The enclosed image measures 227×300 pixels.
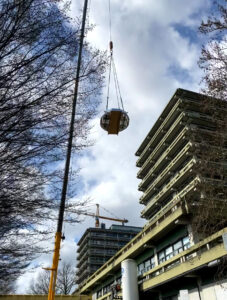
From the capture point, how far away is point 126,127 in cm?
1080

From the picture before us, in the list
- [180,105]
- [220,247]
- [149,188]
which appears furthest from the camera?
[149,188]

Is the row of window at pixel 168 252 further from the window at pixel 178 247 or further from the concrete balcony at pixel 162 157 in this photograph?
the concrete balcony at pixel 162 157

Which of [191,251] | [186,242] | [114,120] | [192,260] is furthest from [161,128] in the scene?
[114,120]

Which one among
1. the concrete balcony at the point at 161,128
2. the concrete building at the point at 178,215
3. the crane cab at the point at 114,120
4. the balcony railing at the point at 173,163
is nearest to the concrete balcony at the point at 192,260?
the concrete building at the point at 178,215

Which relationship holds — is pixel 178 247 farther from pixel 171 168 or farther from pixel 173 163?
pixel 171 168

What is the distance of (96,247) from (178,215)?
7585cm

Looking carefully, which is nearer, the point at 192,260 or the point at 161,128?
the point at 192,260

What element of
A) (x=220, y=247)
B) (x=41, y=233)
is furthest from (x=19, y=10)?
(x=220, y=247)

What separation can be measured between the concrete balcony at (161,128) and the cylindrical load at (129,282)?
23.8 metres

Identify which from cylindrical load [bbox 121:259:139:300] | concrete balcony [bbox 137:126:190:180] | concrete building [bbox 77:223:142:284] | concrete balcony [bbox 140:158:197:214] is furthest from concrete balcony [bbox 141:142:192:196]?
concrete building [bbox 77:223:142:284]

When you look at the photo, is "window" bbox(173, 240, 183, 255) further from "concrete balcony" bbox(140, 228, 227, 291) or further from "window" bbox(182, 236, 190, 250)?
"concrete balcony" bbox(140, 228, 227, 291)

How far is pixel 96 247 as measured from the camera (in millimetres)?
90062

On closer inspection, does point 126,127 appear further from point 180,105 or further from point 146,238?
point 180,105

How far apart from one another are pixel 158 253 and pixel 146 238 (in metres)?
1.51
